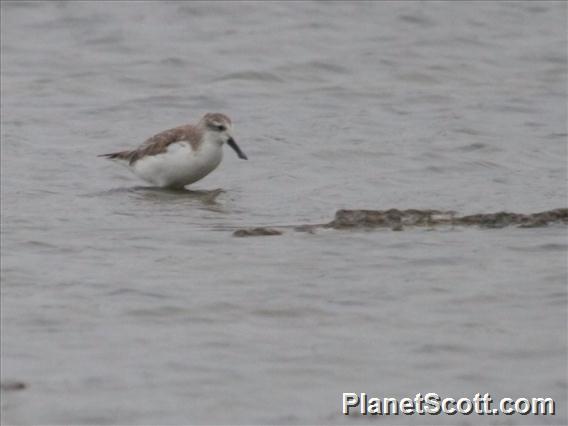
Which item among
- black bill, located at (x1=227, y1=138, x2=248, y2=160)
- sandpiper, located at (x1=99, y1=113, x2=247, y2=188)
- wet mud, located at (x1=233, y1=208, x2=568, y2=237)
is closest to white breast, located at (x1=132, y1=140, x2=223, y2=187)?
sandpiper, located at (x1=99, y1=113, x2=247, y2=188)

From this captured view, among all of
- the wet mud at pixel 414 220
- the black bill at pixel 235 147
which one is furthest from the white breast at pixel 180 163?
the wet mud at pixel 414 220

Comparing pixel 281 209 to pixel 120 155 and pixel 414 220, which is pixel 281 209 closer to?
pixel 414 220

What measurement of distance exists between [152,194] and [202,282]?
3.98 m

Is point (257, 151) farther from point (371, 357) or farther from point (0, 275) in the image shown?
point (371, 357)

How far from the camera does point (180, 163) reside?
41.6 feet

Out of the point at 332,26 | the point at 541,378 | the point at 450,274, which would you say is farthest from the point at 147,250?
the point at 332,26

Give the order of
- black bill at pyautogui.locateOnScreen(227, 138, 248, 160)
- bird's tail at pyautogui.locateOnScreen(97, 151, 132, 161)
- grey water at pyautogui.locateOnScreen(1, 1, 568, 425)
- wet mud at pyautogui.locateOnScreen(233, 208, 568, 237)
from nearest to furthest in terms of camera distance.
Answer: grey water at pyautogui.locateOnScreen(1, 1, 568, 425), wet mud at pyautogui.locateOnScreen(233, 208, 568, 237), black bill at pyautogui.locateOnScreen(227, 138, 248, 160), bird's tail at pyautogui.locateOnScreen(97, 151, 132, 161)

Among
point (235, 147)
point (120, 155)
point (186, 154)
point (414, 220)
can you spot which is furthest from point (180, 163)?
point (414, 220)

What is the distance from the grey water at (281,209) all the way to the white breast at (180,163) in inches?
8.3

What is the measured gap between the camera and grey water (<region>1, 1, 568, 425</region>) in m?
6.97

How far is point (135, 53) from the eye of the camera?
Answer: 18797 mm

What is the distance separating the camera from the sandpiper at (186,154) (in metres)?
12.7

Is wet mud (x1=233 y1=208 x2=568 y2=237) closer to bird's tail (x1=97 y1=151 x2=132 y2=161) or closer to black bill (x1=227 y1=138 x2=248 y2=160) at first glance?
black bill (x1=227 y1=138 x2=248 y2=160)

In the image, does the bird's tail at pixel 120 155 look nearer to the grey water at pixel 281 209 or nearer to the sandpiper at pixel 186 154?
the sandpiper at pixel 186 154
